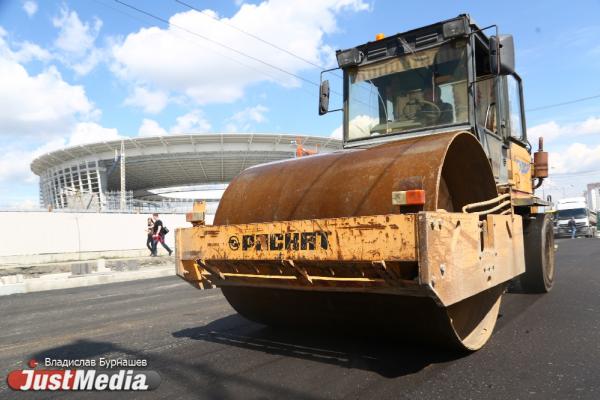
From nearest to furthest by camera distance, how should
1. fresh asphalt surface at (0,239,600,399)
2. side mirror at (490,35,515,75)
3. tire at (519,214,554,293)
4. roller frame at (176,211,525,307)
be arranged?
roller frame at (176,211,525,307) → fresh asphalt surface at (0,239,600,399) → side mirror at (490,35,515,75) → tire at (519,214,554,293)

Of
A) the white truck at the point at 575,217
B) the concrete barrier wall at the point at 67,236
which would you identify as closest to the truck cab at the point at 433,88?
the concrete barrier wall at the point at 67,236

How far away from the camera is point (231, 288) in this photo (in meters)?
4.64

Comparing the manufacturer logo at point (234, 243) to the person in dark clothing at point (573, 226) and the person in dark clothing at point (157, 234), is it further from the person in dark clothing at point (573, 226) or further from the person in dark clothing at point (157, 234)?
the person in dark clothing at point (573, 226)

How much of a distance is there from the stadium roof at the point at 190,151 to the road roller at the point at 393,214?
30.7 m

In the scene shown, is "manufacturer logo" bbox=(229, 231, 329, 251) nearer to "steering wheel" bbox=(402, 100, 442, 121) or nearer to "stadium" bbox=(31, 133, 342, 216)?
"steering wheel" bbox=(402, 100, 442, 121)

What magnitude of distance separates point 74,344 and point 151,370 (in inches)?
59.1

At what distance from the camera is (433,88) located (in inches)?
201

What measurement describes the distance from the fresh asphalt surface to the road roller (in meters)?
0.24

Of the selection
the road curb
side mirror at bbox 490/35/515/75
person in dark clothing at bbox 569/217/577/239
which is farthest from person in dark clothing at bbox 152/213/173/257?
person in dark clothing at bbox 569/217/577/239

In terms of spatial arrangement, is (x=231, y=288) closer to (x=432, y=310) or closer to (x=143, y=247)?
(x=432, y=310)

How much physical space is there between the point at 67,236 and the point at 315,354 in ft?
54.7

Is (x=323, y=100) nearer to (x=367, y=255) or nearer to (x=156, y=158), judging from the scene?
(x=367, y=255)

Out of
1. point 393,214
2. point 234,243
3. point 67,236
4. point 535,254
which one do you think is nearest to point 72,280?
point 67,236

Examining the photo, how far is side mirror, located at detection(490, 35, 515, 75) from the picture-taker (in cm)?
Answer: 445
